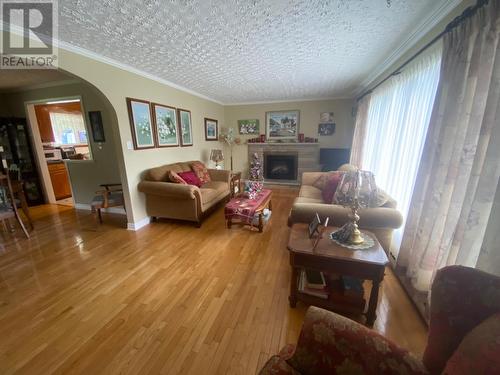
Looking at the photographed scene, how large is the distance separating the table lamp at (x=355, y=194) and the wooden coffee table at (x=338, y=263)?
12cm

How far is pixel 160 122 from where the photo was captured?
3.56 metres

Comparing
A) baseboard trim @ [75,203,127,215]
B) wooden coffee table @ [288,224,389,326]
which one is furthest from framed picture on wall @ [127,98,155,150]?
wooden coffee table @ [288,224,389,326]

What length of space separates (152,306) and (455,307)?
6.24 feet

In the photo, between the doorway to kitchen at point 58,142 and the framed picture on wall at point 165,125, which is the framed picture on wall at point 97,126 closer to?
the doorway to kitchen at point 58,142

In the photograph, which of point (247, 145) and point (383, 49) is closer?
point (383, 49)

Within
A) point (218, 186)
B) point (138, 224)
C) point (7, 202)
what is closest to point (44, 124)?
point (7, 202)

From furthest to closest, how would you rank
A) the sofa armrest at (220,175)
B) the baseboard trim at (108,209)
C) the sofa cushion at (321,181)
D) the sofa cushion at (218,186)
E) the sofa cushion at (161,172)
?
the sofa armrest at (220,175) < the sofa cushion at (218,186) < the baseboard trim at (108,209) < the sofa cushion at (321,181) < the sofa cushion at (161,172)

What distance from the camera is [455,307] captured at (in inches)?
27.6

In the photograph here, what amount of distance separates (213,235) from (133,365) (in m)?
1.71

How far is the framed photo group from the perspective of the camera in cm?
306

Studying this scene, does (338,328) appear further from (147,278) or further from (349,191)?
(147,278)

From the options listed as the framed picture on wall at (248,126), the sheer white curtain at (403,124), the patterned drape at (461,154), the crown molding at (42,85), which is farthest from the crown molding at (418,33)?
the crown molding at (42,85)

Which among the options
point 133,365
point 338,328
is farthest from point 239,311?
point 338,328

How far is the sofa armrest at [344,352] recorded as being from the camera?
2.41 feet
